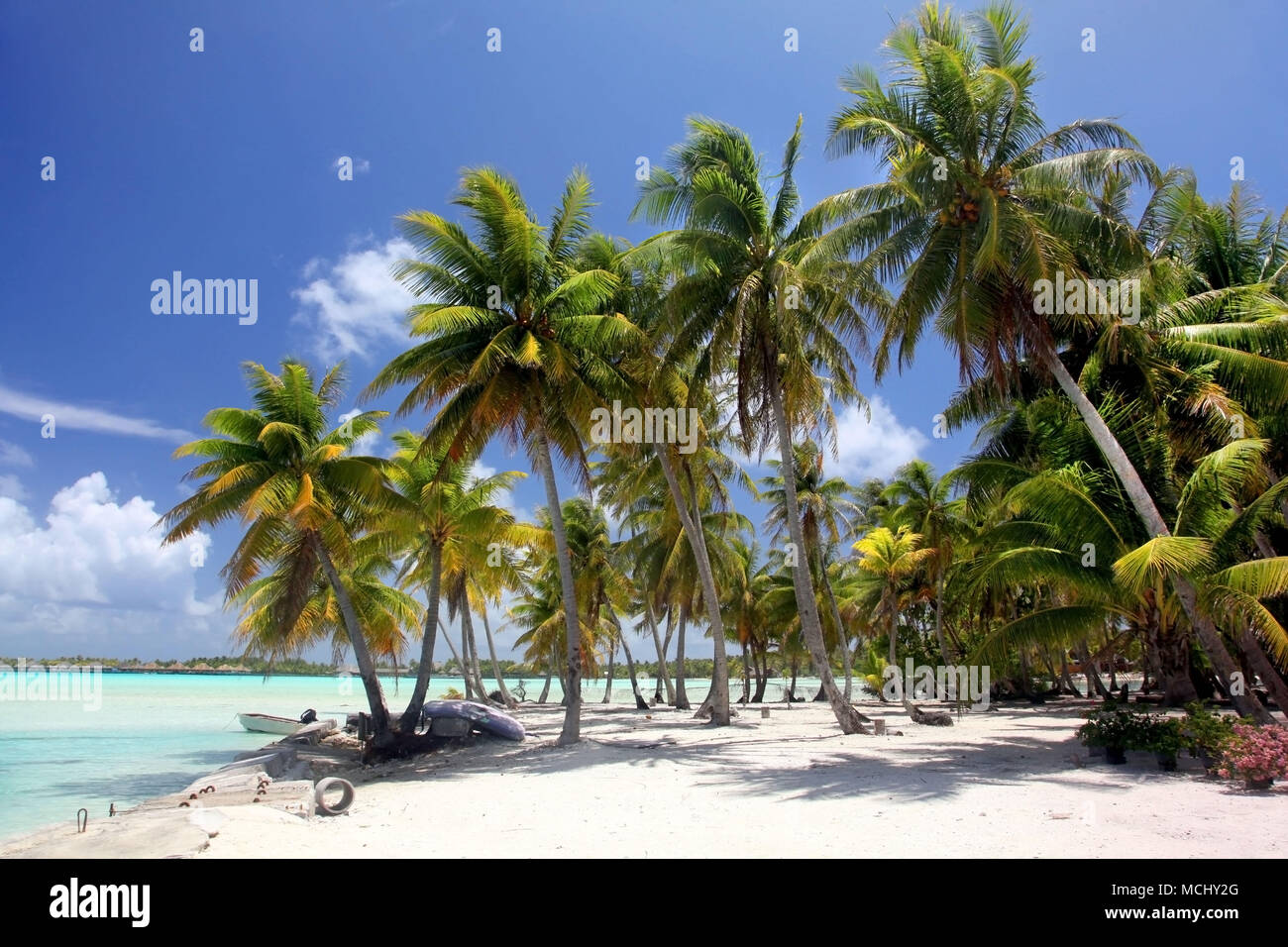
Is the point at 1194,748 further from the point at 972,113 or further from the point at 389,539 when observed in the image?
the point at 389,539

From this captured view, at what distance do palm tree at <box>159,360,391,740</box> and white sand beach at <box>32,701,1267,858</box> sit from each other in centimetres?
561

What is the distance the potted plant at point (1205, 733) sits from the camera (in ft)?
32.9

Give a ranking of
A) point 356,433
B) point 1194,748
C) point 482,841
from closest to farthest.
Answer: point 482,841 → point 1194,748 → point 356,433

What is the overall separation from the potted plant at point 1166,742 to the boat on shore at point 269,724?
101 ft

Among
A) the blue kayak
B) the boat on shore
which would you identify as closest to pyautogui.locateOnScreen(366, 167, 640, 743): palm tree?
the blue kayak

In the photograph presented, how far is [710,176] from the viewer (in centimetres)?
1652

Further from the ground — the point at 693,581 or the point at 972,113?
the point at 972,113

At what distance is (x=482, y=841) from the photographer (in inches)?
290

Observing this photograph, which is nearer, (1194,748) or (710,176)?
(1194,748)

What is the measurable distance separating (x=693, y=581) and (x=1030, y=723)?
Answer: 1283cm

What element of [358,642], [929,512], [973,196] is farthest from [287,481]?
[929,512]
